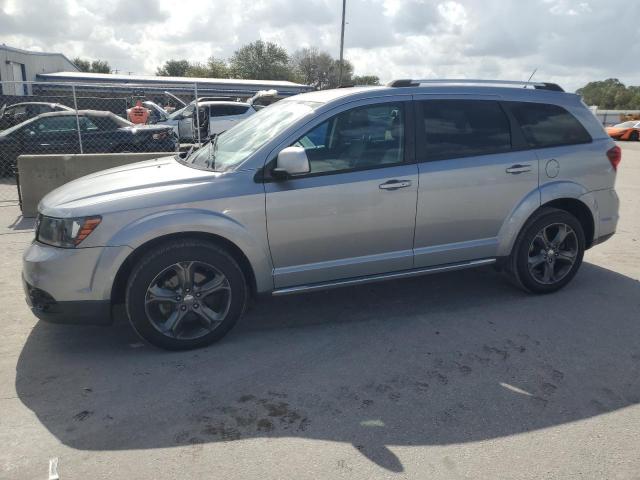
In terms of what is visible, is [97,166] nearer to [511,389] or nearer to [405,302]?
[405,302]

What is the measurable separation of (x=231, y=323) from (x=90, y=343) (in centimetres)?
108

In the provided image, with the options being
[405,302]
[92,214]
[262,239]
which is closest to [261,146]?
[262,239]

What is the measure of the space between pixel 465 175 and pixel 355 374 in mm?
1909

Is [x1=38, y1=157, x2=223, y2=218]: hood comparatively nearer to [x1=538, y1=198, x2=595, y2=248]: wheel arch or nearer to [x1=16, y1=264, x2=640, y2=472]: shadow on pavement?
[x1=16, y1=264, x2=640, y2=472]: shadow on pavement

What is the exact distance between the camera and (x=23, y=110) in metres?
16.0

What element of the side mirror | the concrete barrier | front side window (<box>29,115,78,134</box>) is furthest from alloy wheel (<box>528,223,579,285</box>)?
front side window (<box>29,115,78,134</box>)

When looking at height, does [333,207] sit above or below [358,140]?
below

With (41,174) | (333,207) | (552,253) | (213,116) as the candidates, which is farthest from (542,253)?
(213,116)

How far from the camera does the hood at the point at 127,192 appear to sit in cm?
366

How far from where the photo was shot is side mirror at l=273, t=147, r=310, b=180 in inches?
150

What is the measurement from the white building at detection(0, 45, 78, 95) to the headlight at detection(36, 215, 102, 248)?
95.5 feet

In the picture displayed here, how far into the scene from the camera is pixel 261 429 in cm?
303

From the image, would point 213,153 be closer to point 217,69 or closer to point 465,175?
point 465,175

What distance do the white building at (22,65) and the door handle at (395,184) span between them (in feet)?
97.7
